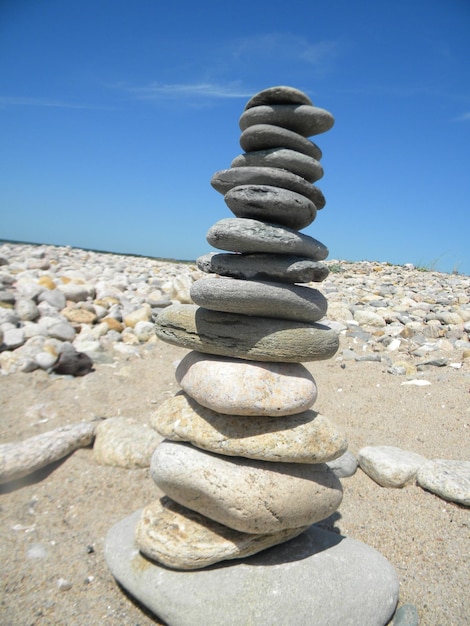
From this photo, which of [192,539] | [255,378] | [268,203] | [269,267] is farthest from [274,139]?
[192,539]

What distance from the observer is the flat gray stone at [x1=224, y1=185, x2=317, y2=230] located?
10.7ft

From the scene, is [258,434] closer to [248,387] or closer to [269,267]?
[248,387]

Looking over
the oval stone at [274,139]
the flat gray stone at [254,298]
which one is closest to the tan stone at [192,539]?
the flat gray stone at [254,298]

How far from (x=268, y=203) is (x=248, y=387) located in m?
1.38

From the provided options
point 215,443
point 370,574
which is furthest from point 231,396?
point 370,574

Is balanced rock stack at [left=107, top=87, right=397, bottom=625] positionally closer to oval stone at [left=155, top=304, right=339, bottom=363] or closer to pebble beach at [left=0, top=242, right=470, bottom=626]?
oval stone at [left=155, top=304, right=339, bottom=363]

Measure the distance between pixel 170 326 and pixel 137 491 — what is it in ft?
6.47

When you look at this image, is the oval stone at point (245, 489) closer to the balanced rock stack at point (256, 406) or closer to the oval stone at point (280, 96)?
the balanced rock stack at point (256, 406)

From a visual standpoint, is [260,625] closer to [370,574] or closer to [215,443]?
[370,574]

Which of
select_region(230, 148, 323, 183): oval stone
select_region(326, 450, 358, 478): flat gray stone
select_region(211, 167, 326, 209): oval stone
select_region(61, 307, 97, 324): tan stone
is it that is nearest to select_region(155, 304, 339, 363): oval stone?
select_region(211, 167, 326, 209): oval stone

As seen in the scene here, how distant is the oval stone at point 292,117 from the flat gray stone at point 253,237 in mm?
879

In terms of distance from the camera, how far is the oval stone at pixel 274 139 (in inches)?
135

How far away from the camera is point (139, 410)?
612cm

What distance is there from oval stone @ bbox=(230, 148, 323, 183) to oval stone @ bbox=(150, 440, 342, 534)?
233cm
